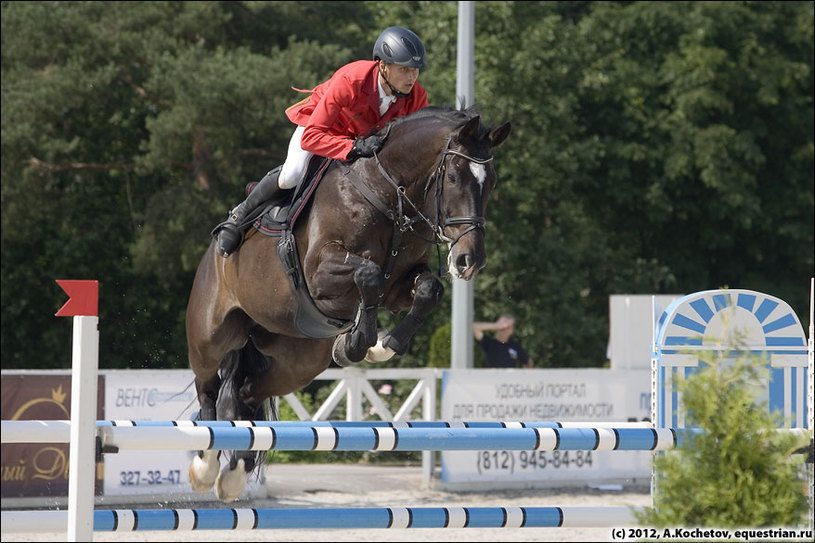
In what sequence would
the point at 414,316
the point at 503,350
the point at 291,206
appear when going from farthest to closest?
the point at 503,350 → the point at 291,206 → the point at 414,316

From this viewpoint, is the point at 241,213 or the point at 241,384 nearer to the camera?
the point at 241,213

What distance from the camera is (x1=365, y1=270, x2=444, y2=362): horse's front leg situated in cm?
459

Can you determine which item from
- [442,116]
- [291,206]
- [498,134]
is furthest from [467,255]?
[291,206]

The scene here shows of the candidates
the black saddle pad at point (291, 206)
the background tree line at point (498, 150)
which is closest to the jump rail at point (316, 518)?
the black saddle pad at point (291, 206)

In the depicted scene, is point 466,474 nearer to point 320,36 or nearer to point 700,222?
point 320,36

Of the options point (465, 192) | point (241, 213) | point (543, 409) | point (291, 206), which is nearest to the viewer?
point (465, 192)

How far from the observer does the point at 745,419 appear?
8.73ft

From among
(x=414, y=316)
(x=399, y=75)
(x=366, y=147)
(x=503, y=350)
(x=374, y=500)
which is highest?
(x=399, y=75)

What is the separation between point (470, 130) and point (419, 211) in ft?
1.29

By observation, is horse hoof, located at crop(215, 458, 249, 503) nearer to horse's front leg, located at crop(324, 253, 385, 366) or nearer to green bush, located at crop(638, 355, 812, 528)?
horse's front leg, located at crop(324, 253, 385, 366)

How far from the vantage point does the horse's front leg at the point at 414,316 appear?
4.59m

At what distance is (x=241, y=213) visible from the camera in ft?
17.1

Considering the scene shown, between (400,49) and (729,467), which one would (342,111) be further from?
(729,467)

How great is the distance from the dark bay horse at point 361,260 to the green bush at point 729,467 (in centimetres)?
Result: 163
